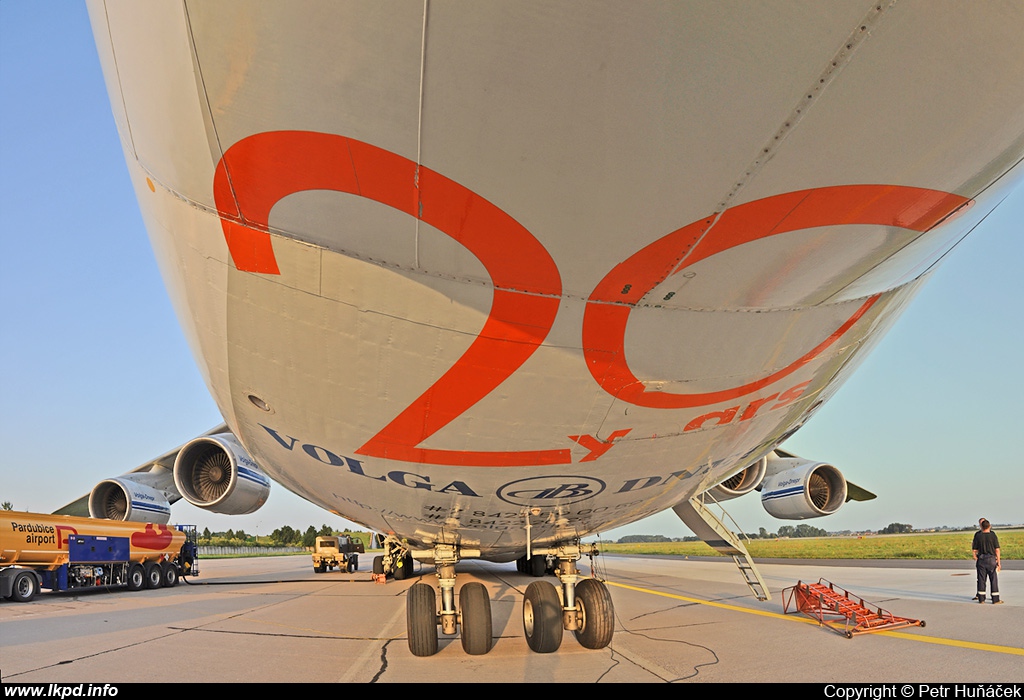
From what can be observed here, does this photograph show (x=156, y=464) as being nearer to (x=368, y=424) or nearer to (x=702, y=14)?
(x=368, y=424)

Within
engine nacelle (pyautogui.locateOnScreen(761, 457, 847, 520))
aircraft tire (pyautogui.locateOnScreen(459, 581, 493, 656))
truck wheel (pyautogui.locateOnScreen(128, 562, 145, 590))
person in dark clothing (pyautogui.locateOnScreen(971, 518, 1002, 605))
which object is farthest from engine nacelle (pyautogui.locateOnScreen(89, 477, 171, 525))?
person in dark clothing (pyautogui.locateOnScreen(971, 518, 1002, 605))

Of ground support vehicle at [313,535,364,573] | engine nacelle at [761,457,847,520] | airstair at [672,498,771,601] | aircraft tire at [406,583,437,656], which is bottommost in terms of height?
ground support vehicle at [313,535,364,573]

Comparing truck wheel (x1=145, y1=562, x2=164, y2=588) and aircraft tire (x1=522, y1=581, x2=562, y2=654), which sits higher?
aircraft tire (x1=522, y1=581, x2=562, y2=654)

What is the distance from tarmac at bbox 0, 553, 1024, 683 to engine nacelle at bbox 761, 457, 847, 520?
163cm

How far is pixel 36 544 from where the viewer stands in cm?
1509

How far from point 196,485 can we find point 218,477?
0.47 metres

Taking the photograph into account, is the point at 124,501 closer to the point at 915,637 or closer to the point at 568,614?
the point at 568,614

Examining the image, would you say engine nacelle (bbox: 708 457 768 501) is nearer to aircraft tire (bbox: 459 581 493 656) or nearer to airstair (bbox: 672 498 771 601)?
airstair (bbox: 672 498 771 601)

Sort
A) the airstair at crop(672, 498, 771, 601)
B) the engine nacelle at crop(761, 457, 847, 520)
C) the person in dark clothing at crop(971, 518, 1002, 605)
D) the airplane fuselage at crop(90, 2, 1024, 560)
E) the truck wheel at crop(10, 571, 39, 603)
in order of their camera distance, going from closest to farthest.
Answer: the airplane fuselage at crop(90, 2, 1024, 560)
the person in dark clothing at crop(971, 518, 1002, 605)
the airstair at crop(672, 498, 771, 601)
the engine nacelle at crop(761, 457, 847, 520)
the truck wheel at crop(10, 571, 39, 603)

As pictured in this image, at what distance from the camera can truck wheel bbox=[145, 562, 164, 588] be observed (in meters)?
19.0

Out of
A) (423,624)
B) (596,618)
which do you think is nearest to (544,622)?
(596,618)

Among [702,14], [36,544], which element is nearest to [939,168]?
[702,14]

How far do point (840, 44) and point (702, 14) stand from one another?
1.73ft

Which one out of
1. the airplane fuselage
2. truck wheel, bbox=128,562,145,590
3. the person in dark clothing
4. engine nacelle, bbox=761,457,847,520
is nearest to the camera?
the airplane fuselage
